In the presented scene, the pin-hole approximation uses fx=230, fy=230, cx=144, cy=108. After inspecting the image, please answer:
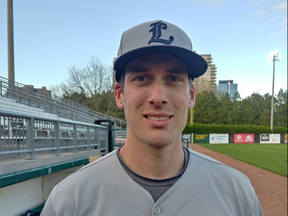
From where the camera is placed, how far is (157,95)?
1238 mm

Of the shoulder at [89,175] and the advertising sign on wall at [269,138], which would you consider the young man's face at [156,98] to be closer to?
the shoulder at [89,175]

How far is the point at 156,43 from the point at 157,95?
0.29m

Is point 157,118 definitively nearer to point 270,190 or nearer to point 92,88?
point 270,190

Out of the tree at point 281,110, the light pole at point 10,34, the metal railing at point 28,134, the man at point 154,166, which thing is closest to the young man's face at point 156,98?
the man at point 154,166

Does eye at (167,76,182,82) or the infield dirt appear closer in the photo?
eye at (167,76,182,82)

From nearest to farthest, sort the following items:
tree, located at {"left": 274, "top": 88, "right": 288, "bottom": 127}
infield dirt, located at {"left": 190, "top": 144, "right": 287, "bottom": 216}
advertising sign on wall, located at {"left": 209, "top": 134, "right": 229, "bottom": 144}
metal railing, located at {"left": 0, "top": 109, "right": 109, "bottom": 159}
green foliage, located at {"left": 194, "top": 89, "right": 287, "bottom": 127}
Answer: metal railing, located at {"left": 0, "top": 109, "right": 109, "bottom": 159}, infield dirt, located at {"left": 190, "top": 144, "right": 287, "bottom": 216}, advertising sign on wall, located at {"left": 209, "top": 134, "right": 229, "bottom": 144}, green foliage, located at {"left": 194, "top": 89, "right": 287, "bottom": 127}, tree, located at {"left": 274, "top": 88, "right": 288, "bottom": 127}

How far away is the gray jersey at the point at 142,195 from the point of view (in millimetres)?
1193

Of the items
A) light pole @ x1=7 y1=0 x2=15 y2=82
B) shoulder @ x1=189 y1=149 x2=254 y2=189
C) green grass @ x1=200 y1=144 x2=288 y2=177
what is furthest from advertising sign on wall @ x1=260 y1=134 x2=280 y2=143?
shoulder @ x1=189 y1=149 x2=254 y2=189

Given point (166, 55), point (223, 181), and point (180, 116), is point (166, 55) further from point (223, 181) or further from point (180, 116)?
point (223, 181)

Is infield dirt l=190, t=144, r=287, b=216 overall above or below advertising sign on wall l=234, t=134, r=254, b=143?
above

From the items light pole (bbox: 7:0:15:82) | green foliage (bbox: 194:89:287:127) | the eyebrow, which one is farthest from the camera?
green foliage (bbox: 194:89:287:127)

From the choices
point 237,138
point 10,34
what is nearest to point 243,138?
point 237,138

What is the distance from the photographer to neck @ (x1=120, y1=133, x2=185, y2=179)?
1354 millimetres

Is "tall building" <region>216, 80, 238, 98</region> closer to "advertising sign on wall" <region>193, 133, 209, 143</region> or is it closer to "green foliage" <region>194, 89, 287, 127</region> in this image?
"green foliage" <region>194, 89, 287, 127</region>
